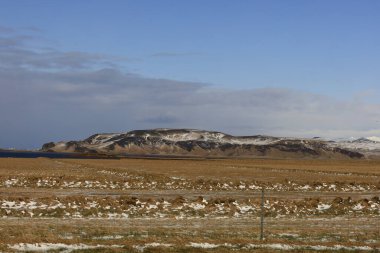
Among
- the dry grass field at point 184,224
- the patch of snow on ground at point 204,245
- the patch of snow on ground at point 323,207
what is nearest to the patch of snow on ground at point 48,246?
the dry grass field at point 184,224

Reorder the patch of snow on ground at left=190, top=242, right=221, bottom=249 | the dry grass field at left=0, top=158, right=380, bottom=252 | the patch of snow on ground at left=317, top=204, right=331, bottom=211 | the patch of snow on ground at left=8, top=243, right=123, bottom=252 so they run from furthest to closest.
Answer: the patch of snow on ground at left=317, top=204, right=331, bottom=211, the dry grass field at left=0, top=158, right=380, bottom=252, the patch of snow on ground at left=190, top=242, right=221, bottom=249, the patch of snow on ground at left=8, top=243, right=123, bottom=252

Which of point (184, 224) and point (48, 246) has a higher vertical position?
point (48, 246)

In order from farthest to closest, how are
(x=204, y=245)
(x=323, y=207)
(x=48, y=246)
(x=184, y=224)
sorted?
1. (x=323, y=207)
2. (x=184, y=224)
3. (x=204, y=245)
4. (x=48, y=246)

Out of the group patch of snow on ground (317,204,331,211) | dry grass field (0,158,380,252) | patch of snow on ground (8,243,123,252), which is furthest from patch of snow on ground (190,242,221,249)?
patch of snow on ground (317,204,331,211)

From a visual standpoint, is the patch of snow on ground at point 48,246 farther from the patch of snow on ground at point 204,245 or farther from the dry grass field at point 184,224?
the patch of snow on ground at point 204,245

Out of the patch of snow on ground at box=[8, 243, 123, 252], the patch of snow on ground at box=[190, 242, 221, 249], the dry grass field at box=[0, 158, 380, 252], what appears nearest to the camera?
the patch of snow on ground at box=[8, 243, 123, 252]

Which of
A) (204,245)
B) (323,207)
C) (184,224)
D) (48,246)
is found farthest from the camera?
(323,207)

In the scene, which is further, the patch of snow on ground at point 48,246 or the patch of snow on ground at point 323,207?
the patch of snow on ground at point 323,207

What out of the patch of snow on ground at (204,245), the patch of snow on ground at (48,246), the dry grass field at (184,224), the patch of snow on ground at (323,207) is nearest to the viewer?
the patch of snow on ground at (48,246)

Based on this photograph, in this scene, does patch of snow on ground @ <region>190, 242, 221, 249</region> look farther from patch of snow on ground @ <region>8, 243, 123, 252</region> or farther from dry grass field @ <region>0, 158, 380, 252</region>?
patch of snow on ground @ <region>8, 243, 123, 252</region>

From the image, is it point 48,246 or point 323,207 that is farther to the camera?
point 323,207

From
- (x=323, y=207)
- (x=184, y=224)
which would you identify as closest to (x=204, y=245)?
(x=184, y=224)

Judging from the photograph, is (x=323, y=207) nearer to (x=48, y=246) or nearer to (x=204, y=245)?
(x=204, y=245)

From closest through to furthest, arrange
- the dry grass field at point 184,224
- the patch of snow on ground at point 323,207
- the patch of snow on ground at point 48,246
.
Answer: the patch of snow on ground at point 48,246 < the dry grass field at point 184,224 < the patch of snow on ground at point 323,207
